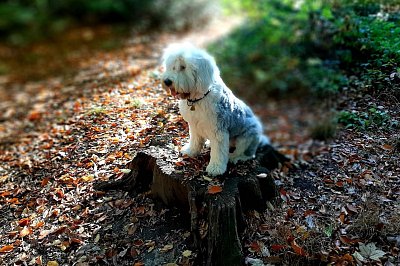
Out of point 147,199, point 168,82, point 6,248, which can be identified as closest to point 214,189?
point 147,199

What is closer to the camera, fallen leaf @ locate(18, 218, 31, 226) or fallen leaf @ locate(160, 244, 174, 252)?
fallen leaf @ locate(160, 244, 174, 252)

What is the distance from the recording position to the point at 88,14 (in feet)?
45.0

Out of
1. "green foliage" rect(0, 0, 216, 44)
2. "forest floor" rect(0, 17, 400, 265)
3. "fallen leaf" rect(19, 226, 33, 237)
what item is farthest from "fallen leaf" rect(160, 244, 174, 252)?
"green foliage" rect(0, 0, 216, 44)

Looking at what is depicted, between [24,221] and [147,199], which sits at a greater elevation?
[147,199]

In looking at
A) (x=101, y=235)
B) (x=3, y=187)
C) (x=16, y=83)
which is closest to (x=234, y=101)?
(x=101, y=235)

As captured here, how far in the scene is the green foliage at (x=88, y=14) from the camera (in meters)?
12.1

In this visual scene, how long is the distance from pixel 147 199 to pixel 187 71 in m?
1.68

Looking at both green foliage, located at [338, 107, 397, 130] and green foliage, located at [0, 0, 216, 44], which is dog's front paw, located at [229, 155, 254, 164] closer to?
green foliage, located at [338, 107, 397, 130]

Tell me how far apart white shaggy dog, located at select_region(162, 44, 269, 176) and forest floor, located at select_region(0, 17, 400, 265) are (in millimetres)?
472

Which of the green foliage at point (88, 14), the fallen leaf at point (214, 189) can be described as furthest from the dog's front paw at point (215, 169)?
the green foliage at point (88, 14)

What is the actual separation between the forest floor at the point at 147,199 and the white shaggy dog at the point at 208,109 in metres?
0.47

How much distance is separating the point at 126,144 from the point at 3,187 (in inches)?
70.0

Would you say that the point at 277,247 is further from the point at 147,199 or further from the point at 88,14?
the point at 88,14

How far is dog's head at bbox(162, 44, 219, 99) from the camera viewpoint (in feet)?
11.7
